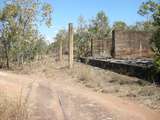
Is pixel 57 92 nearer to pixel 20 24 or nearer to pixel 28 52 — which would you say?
pixel 20 24

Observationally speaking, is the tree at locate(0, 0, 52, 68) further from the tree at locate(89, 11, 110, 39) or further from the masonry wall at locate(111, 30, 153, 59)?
the tree at locate(89, 11, 110, 39)

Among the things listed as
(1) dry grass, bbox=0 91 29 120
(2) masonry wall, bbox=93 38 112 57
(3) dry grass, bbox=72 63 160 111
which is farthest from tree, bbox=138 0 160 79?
(2) masonry wall, bbox=93 38 112 57

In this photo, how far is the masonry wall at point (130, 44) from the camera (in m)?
26.2

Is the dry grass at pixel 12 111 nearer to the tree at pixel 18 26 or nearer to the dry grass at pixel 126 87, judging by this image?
the dry grass at pixel 126 87

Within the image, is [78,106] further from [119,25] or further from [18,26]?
[119,25]

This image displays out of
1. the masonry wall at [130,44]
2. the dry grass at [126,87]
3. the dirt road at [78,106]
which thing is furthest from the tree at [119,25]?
the dirt road at [78,106]

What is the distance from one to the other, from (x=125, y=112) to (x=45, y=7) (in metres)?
17.1

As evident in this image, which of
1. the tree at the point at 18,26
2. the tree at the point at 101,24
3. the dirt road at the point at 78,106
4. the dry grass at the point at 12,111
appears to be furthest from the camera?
the tree at the point at 101,24

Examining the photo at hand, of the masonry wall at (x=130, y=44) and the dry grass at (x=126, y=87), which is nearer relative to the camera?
the dry grass at (x=126, y=87)

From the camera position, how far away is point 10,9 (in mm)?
24266

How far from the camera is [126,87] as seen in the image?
43.8 feet

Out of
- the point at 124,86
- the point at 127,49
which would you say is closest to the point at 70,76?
the point at 124,86

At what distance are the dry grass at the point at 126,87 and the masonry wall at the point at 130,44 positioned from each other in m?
8.88

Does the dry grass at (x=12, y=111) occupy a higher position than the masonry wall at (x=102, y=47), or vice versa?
the masonry wall at (x=102, y=47)
